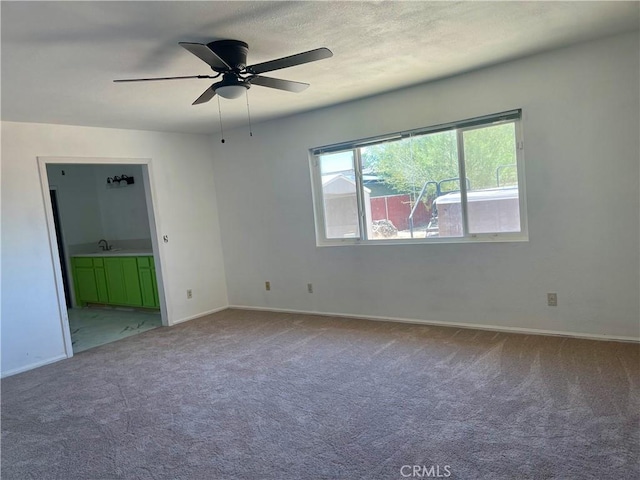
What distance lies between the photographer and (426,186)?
4.18 meters

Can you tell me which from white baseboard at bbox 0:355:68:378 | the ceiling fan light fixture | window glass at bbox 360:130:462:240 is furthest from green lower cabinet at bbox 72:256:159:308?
the ceiling fan light fixture

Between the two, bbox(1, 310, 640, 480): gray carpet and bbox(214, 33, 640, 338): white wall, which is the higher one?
bbox(214, 33, 640, 338): white wall

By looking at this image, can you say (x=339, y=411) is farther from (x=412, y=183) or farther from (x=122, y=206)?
(x=122, y=206)

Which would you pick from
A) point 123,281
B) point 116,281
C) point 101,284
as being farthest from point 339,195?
point 101,284

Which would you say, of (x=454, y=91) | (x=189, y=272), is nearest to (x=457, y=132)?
(x=454, y=91)

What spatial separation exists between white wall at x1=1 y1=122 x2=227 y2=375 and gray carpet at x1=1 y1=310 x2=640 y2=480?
0.44 metres

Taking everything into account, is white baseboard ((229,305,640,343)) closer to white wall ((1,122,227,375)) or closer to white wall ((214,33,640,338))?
white wall ((214,33,640,338))

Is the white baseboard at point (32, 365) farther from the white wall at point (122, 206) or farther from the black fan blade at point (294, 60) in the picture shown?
the black fan blade at point (294, 60)

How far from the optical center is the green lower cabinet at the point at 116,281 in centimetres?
565

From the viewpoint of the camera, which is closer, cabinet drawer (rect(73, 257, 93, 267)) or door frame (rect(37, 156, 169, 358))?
door frame (rect(37, 156, 169, 358))

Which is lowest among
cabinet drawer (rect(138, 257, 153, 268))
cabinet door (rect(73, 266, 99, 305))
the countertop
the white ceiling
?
cabinet door (rect(73, 266, 99, 305))

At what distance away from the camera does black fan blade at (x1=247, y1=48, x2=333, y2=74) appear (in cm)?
230

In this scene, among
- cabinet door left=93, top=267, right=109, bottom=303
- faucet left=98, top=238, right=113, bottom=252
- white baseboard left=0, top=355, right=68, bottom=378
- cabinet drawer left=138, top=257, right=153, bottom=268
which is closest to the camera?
white baseboard left=0, top=355, right=68, bottom=378

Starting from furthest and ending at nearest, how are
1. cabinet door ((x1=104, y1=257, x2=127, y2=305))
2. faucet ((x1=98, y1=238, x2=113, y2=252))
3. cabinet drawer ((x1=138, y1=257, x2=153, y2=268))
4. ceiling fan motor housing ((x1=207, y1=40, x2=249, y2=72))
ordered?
1. faucet ((x1=98, y1=238, x2=113, y2=252))
2. cabinet door ((x1=104, y1=257, x2=127, y2=305))
3. cabinet drawer ((x1=138, y1=257, x2=153, y2=268))
4. ceiling fan motor housing ((x1=207, y1=40, x2=249, y2=72))
